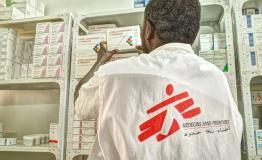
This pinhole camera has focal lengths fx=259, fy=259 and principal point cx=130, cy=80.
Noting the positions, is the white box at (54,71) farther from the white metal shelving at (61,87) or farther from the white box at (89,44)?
the white box at (89,44)

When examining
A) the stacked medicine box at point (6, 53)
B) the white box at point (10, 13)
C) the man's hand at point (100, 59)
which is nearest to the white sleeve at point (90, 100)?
the man's hand at point (100, 59)

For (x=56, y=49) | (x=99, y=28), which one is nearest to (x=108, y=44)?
(x=99, y=28)

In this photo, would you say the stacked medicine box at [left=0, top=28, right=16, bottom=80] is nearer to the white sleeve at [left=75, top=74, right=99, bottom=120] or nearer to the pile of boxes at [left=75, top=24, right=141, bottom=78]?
the pile of boxes at [left=75, top=24, right=141, bottom=78]

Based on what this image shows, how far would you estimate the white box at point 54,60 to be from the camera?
166 cm

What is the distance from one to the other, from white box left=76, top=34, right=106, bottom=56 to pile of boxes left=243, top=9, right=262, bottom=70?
2.71 ft

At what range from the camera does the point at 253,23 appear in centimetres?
144

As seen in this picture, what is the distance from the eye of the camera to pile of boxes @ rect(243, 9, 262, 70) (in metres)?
1.40

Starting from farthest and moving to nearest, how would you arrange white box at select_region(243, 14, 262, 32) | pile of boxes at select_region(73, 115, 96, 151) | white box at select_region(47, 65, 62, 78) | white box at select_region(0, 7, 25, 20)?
white box at select_region(0, 7, 25, 20)
white box at select_region(47, 65, 62, 78)
pile of boxes at select_region(73, 115, 96, 151)
white box at select_region(243, 14, 262, 32)

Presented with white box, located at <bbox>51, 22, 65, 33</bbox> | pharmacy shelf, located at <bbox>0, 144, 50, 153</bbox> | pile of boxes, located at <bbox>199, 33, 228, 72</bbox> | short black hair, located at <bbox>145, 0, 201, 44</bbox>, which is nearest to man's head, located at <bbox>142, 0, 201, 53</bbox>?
short black hair, located at <bbox>145, 0, 201, 44</bbox>

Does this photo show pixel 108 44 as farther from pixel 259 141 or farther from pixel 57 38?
pixel 259 141

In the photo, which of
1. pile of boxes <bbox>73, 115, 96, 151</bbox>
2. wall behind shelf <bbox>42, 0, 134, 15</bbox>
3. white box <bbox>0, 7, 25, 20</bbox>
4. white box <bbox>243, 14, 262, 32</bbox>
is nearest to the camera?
white box <bbox>243, 14, 262, 32</bbox>

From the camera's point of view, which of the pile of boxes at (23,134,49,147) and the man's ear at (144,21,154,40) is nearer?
the man's ear at (144,21,154,40)

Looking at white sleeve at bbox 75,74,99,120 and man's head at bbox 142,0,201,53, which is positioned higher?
man's head at bbox 142,0,201,53

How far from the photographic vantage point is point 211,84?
0.83 meters
